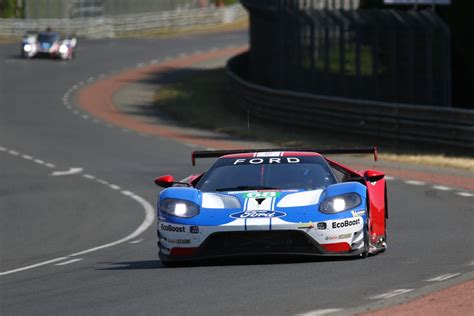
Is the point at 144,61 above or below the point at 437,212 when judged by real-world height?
below

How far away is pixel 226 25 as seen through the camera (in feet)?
314

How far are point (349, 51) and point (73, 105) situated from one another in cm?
1532

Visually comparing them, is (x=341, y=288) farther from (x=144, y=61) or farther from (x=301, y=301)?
(x=144, y=61)

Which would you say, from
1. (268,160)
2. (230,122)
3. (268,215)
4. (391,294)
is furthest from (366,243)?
(230,122)

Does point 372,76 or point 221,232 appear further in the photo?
point 372,76

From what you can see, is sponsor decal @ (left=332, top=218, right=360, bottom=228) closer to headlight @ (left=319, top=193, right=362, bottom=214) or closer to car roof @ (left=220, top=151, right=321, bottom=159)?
headlight @ (left=319, top=193, right=362, bottom=214)

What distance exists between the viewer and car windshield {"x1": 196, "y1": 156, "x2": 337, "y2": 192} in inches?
504

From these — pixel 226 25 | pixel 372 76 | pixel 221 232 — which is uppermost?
pixel 221 232

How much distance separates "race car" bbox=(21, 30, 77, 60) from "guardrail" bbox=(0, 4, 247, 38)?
13594 millimetres

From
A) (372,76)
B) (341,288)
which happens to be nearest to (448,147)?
(372,76)

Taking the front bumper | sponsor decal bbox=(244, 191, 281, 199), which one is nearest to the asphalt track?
the front bumper

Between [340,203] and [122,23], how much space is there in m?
75.1

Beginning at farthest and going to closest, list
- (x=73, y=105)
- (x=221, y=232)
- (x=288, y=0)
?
1. (x=73, y=105)
2. (x=288, y=0)
3. (x=221, y=232)

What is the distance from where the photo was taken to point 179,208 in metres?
12.3
